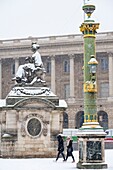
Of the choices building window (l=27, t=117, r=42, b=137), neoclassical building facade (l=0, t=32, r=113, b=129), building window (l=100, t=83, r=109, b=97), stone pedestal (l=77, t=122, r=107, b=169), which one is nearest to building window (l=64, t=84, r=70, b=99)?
neoclassical building facade (l=0, t=32, r=113, b=129)

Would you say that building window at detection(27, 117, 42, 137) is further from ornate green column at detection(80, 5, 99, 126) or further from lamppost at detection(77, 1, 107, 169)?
ornate green column at detection(80, 5, 99, 126)

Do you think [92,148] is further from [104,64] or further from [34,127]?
[104,64]

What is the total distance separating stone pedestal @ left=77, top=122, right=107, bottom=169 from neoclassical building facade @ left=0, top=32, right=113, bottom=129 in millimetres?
58168

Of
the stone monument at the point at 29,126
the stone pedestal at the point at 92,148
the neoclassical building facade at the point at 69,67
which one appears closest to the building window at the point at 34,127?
the stone monument at the point at 29,126

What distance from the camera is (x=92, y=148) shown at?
24500 millimetres

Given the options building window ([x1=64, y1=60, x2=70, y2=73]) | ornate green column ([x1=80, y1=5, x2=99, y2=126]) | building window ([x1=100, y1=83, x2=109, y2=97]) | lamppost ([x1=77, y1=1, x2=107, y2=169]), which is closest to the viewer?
lamppost ([x1=77, y1=1, x2=107, y2=169])

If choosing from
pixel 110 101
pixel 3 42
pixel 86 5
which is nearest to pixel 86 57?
pixel 86 5

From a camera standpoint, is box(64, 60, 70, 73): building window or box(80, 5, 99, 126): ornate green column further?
box(64, 60, 70, 73): building window

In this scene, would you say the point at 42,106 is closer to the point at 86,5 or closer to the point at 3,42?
the point at 86,5

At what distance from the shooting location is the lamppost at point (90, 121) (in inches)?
961

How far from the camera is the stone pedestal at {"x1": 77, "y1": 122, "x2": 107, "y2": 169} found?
24.3 metres

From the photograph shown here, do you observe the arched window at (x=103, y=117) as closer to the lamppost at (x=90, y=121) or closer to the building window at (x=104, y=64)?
the building window at (x=104, y=64)

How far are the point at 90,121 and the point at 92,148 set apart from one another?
1301 mm

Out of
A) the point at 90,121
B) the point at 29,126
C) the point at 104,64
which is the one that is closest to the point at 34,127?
the point at 29,126
